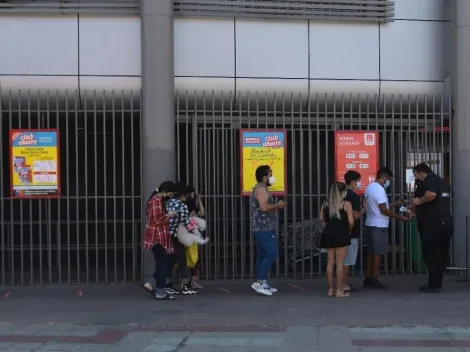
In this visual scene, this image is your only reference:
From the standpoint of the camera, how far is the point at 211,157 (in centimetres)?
1049

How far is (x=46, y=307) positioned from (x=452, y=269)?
6.28m

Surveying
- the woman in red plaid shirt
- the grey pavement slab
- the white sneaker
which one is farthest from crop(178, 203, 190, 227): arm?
the white sneaker

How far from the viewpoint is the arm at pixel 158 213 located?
8.92 m

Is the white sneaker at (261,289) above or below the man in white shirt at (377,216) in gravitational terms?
below

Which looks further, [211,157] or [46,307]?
[211,157]

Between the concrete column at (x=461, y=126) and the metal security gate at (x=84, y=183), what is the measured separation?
200 inches

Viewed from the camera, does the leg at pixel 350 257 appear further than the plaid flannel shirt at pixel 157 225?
Yes

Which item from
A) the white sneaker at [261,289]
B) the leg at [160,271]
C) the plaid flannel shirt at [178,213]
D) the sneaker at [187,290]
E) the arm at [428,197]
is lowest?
the sneaker at [187,290]

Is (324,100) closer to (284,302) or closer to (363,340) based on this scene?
(284,302)

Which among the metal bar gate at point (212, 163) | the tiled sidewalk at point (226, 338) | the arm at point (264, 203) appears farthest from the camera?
the metal bar gate at point (212, 163)

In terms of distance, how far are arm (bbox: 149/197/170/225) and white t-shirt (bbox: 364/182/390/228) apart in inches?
115

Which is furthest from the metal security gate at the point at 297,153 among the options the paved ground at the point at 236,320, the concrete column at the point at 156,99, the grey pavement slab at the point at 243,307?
the paved ground at the point at 236,320

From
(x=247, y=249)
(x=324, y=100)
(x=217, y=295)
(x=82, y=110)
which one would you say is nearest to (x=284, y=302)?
(x=217, y=295)

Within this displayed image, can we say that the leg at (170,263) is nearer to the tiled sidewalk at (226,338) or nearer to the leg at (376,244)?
the tiled sidewalk at (226,338)
